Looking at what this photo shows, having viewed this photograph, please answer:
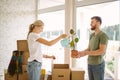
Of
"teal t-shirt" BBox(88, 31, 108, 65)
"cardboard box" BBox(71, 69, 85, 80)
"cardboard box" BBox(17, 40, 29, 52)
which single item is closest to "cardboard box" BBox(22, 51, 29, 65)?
"cardboard box" BBox(17, 40, 29, 52)

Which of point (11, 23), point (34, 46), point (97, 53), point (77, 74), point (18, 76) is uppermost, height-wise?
point (11, 23)

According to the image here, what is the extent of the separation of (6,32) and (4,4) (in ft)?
2.29

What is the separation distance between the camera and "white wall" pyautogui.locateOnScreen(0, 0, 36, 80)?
15.4ft

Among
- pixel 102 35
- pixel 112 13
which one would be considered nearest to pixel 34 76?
pixel 102 35

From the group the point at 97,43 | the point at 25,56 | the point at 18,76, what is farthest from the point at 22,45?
the point at 97,43

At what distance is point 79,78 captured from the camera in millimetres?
3252

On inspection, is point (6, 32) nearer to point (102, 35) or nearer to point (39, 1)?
point (39, 1)

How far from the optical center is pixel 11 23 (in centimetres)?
480

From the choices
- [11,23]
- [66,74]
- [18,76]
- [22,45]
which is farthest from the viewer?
[11,23]

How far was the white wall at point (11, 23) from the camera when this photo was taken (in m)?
4.68

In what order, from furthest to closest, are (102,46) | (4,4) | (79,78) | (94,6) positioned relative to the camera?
(4,4)
(94,6)
(79,78)
(102,46)

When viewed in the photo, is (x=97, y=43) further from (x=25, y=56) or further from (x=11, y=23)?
(x=11, y=23)

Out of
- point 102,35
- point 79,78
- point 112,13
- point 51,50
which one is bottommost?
point 79,78

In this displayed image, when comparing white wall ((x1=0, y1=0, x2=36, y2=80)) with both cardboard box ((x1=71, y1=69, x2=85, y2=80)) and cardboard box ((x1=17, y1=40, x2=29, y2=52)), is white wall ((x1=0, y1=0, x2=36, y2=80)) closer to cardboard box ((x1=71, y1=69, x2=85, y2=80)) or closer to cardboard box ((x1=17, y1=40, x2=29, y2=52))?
cardboard box ((x1=17, y1=40, x2=29, y2=52))
